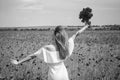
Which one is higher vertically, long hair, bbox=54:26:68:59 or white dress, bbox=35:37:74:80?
long hair, bbox=54:26:68:59

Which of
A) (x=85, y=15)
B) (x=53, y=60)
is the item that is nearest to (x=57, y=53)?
(x=53, y=60)

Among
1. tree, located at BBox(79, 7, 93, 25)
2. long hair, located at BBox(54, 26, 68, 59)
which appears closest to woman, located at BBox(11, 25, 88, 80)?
long hair, located at BBox(54, 26, 68, 59)

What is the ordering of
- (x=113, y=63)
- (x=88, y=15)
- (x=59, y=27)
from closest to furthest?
(x=59, y=27) < (x=113, y=63) < (x=88, y=15)

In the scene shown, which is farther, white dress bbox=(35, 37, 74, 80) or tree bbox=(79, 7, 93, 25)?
tree bbox=(79, 7, 93, 25)

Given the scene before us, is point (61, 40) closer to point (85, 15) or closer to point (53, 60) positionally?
point (53, 60)

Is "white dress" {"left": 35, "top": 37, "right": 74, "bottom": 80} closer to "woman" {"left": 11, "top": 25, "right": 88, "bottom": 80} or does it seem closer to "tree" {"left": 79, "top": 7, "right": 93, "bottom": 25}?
"woman" {"left": 11, "top": 25, "right": 88, "bottom": 80}

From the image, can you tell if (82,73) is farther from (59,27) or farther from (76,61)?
(59,27)

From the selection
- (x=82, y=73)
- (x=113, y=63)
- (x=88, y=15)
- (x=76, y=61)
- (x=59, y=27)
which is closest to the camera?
(x=59, y=27)

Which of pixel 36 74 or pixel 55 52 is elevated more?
pixel 55 52

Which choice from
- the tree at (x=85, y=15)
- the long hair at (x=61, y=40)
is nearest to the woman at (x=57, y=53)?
the long hair at (x=61, y=40)

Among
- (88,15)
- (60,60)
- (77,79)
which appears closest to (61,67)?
(60,60)

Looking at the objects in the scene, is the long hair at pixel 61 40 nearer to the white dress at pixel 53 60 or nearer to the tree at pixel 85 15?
the white dress at pixel 53 60

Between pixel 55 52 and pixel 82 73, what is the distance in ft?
6.21

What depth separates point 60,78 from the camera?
3.24 meters
